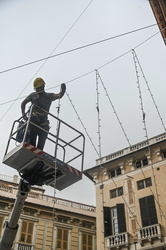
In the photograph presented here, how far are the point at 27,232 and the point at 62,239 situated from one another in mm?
3115

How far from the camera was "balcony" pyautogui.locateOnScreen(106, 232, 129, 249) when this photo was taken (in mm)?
19797

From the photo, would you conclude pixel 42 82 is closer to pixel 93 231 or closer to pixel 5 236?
pixel 5 236

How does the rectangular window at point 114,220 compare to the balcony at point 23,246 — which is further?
the balcony at point 23,246

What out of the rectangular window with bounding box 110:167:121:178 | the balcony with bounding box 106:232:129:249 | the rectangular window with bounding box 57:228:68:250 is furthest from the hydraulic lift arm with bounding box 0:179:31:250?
the rectangular window with bounding box 57:228:68:250

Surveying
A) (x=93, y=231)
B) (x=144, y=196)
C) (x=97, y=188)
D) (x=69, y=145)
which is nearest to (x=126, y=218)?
(x=144, y=196)

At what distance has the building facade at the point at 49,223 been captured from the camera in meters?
22.7

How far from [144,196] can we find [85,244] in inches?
311

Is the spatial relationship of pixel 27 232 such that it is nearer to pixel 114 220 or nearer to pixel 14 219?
pixel 114 220

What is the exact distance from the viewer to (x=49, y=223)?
24.2m

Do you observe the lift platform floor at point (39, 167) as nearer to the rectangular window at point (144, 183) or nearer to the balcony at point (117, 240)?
the balcony at point (117, 240)

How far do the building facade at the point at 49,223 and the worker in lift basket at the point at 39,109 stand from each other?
51.2 feet

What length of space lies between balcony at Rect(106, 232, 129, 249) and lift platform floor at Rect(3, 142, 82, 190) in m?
14.3

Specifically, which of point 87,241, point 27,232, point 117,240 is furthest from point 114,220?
point 27,232

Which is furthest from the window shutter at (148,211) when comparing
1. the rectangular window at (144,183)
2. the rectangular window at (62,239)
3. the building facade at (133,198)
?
the rectangular window at (62,239)
